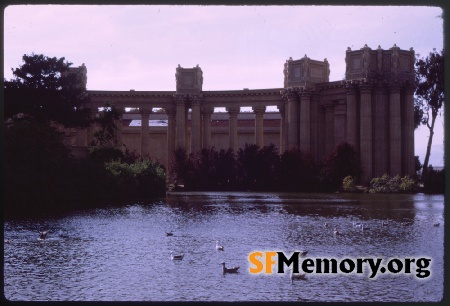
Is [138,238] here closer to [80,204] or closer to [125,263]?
[125,263]

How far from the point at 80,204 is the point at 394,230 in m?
20.6

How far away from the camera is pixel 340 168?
2628 inches

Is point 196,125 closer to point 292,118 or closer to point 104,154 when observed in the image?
point 292,118

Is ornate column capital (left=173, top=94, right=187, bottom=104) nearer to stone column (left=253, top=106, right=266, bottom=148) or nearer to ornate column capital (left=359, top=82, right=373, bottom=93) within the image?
stone column (left=253, top=106, right=266, bottom=148)

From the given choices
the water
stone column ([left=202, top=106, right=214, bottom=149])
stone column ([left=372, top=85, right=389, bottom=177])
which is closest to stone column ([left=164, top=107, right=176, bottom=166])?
stone column ([left=202, top=106, right=214, bottom=149])

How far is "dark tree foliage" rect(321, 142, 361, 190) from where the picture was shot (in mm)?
66812

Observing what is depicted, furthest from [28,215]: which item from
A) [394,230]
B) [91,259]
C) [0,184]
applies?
[0,184]

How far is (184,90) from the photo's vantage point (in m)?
82.2

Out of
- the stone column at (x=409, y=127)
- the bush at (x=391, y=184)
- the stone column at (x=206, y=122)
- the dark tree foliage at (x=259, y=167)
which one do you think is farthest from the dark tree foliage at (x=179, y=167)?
the stone column at (x=409, y=127)

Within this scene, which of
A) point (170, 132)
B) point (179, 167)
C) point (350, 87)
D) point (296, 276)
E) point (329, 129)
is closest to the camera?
point (296, 276)

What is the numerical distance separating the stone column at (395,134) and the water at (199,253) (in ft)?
123

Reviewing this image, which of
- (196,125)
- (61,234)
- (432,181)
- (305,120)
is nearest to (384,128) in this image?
(305,120)

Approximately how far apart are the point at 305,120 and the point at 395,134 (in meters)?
11.9

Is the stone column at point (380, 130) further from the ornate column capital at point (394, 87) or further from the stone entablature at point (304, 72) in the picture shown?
the stone entablature at point (304, 72)
